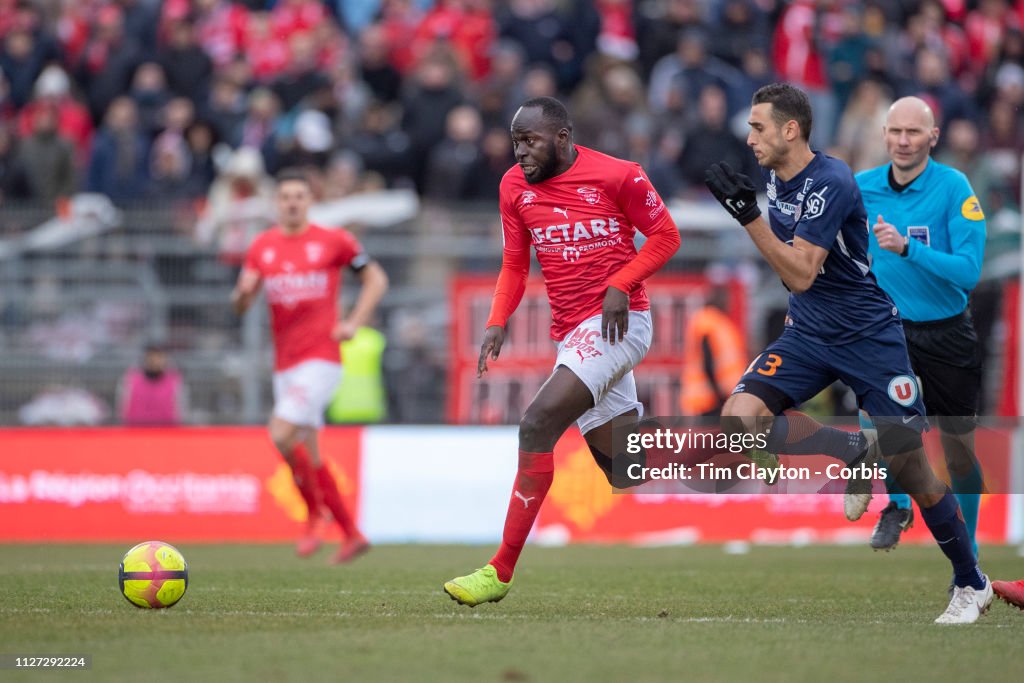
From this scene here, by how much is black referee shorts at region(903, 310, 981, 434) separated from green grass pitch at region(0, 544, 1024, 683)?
1178 millimetres

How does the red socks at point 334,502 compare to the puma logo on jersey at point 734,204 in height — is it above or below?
below

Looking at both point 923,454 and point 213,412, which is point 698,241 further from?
point 923,454

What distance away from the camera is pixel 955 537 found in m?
8.15

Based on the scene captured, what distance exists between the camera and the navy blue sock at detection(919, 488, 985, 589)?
26.5 ft

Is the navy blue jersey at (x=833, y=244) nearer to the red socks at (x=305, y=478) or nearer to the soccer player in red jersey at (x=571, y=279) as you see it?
the soccer player in red jersey at (x=571, y=279)

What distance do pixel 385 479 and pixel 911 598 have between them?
7.67 metres

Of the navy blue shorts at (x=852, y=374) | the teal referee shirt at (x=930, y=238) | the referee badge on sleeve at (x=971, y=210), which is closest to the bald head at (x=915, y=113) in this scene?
the teal referee shirt at (x=930, y=238)

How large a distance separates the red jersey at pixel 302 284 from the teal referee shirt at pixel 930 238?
509 centimetres

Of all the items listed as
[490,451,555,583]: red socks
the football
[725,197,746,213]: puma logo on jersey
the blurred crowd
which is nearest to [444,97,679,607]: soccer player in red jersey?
[490,451,555,583]: red socks

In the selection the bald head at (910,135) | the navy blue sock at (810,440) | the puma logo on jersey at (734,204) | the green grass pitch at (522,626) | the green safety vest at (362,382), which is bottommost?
the green safety vest at (362,382)

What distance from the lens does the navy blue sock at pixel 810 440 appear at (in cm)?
833

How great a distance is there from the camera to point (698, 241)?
1706cm

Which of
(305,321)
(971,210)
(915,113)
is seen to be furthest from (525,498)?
(305,321)

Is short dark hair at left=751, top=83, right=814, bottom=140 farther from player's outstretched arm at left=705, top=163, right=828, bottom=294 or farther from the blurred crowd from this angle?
the blurred crowd
